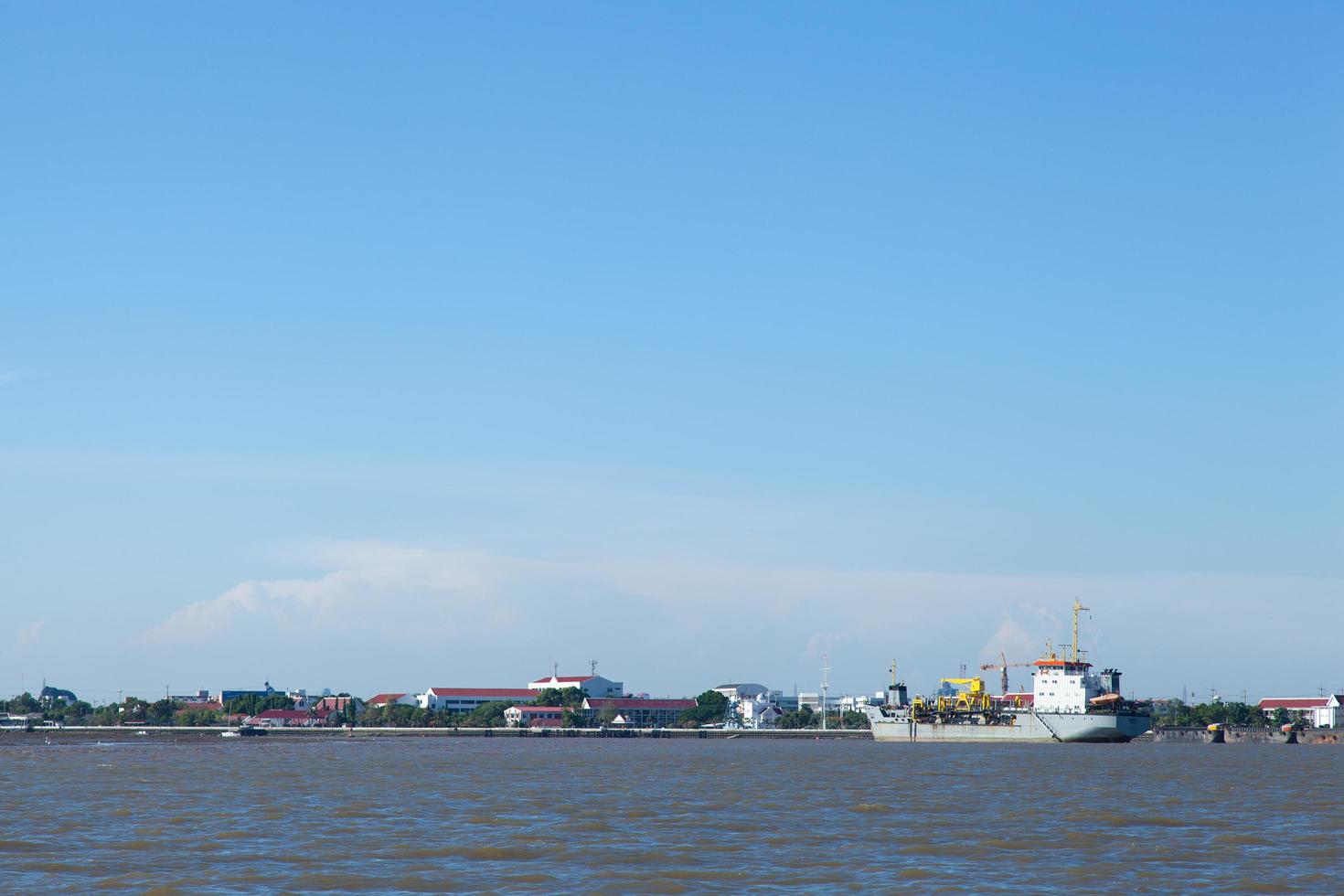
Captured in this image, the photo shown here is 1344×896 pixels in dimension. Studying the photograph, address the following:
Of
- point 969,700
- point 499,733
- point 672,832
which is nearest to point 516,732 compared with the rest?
point 499,733

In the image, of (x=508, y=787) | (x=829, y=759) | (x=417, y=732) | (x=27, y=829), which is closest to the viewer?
(x=27, y=829)

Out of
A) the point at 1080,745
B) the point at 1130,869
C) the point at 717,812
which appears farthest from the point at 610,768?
the point at 1080,745

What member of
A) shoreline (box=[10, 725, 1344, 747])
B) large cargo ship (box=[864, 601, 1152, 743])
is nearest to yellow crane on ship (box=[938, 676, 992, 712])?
large cargo ship (box=[864, 601, 1152, 743])

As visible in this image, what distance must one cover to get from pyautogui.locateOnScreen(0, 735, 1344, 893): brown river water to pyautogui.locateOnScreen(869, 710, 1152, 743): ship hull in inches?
2003

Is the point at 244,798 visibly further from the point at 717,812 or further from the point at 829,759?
the point at 829,759

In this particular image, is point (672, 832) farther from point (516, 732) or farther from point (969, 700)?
point (516, 732)

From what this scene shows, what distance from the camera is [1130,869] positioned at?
26.6 m

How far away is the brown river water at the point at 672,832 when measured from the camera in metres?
25.4

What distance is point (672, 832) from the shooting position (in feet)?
108

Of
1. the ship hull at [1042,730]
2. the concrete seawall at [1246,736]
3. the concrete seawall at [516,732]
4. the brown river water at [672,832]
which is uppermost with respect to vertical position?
the brown river water at [672,832]

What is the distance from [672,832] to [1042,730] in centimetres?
8697

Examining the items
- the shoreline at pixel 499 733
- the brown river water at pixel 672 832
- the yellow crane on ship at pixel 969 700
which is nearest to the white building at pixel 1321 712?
the shoreline at pixel 499 733

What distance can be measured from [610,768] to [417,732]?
12748cm

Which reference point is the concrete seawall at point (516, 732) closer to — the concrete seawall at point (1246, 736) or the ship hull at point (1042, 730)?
the concrete seawall at point (1246, 736)
